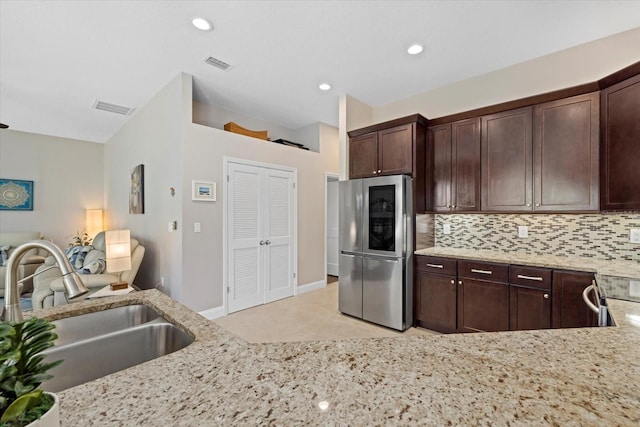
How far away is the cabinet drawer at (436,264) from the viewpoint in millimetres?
2840

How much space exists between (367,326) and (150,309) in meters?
2.47

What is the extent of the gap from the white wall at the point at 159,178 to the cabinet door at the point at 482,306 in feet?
9.87

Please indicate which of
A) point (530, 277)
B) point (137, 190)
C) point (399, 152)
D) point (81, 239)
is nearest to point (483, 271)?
point (530, 277)

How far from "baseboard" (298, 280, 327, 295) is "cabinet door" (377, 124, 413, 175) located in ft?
7.39

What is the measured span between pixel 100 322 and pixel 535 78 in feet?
13.1

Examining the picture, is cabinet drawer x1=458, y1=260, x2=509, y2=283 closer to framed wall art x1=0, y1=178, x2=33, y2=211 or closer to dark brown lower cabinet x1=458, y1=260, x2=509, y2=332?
dark brown lower cabinet x1=458, y1=260, x2=509, y2=332

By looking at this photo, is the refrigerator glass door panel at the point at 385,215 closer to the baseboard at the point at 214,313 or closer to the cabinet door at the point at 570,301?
the cabinet door at the point at 570,301

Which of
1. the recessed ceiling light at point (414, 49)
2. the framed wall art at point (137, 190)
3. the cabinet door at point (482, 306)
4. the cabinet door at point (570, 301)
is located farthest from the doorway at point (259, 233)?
the cabinet door at point (570, 301)

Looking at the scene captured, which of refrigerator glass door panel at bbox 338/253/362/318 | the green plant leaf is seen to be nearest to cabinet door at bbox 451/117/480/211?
refrigerator glass door panel at bbox 338/253/362/318

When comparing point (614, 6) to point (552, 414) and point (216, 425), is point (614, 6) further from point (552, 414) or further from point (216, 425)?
point (216, 425)

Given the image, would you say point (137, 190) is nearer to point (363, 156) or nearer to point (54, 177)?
point (54, 177)

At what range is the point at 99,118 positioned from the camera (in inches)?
182

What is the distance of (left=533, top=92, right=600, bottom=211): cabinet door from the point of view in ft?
7.77

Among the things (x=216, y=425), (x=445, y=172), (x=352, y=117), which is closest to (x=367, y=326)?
(x=445, y=172)
